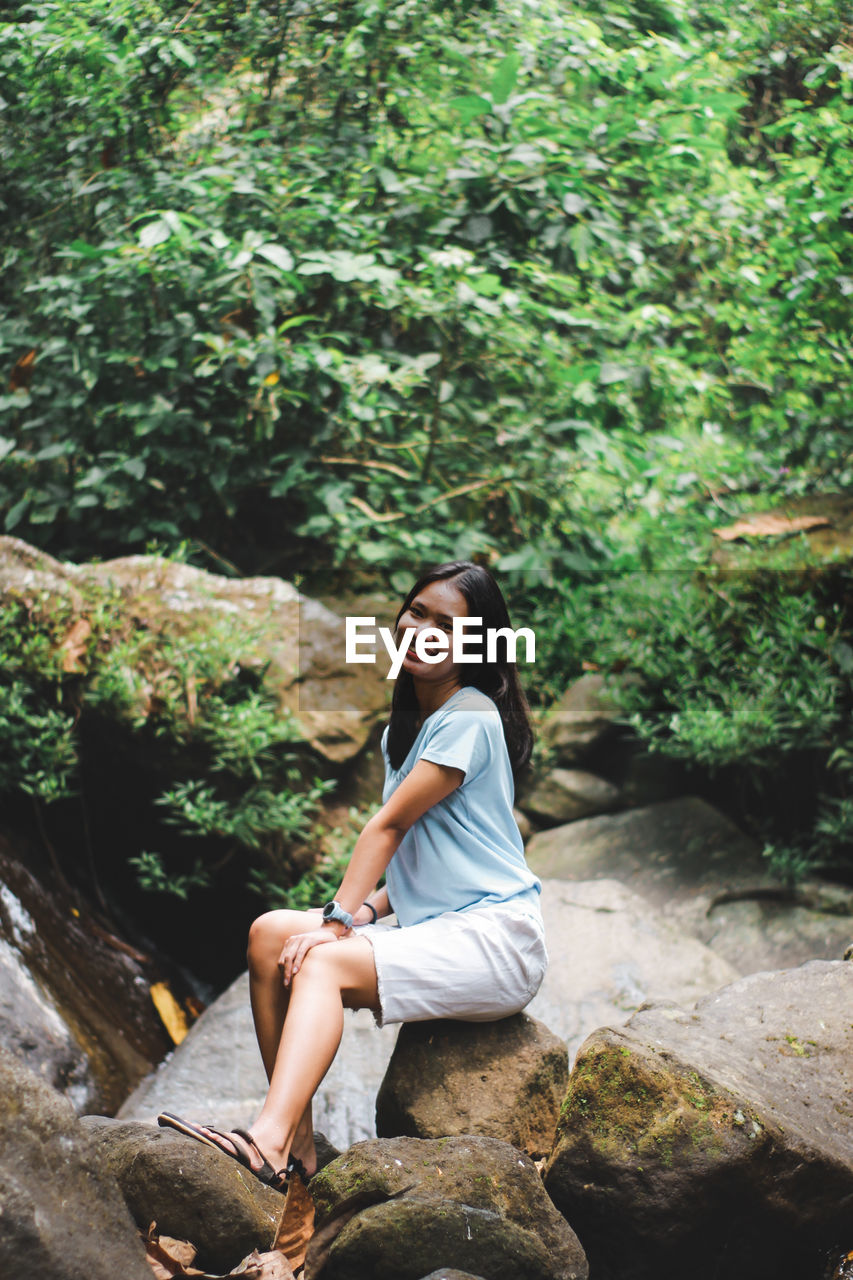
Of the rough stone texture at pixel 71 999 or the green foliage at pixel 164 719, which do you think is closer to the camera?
the rough stone texture at pixel 71 999

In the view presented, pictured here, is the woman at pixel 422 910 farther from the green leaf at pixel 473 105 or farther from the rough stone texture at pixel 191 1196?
the green leaf at pixel 473 105

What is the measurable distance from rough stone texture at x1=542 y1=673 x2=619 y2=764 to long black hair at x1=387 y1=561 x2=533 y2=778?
2419 mm

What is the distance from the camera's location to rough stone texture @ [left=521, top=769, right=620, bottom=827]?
488 centimetres

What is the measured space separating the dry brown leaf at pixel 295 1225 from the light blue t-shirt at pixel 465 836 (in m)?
0.60

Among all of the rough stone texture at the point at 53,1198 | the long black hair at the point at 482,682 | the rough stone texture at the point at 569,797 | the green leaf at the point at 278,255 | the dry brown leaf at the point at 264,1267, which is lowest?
the rough stone texture at the point at 569,797

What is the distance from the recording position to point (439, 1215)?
1.82 meters

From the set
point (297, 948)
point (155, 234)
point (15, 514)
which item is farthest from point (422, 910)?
point (15, 514)

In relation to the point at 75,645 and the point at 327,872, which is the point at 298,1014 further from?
the point at 75,645

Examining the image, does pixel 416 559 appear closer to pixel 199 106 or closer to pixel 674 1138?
pixel 199 106

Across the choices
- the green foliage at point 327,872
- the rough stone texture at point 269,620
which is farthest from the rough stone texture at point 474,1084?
the rough stone texture at point 269,620

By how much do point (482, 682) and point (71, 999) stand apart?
1.89 metres

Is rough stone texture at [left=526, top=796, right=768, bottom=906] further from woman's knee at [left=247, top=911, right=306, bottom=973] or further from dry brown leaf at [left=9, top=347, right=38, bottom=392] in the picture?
dry brown leaf at [left=9, top=347, right=38, bottom=392]

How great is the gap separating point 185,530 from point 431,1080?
379 centimetres

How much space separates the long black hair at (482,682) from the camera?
2.45 m
